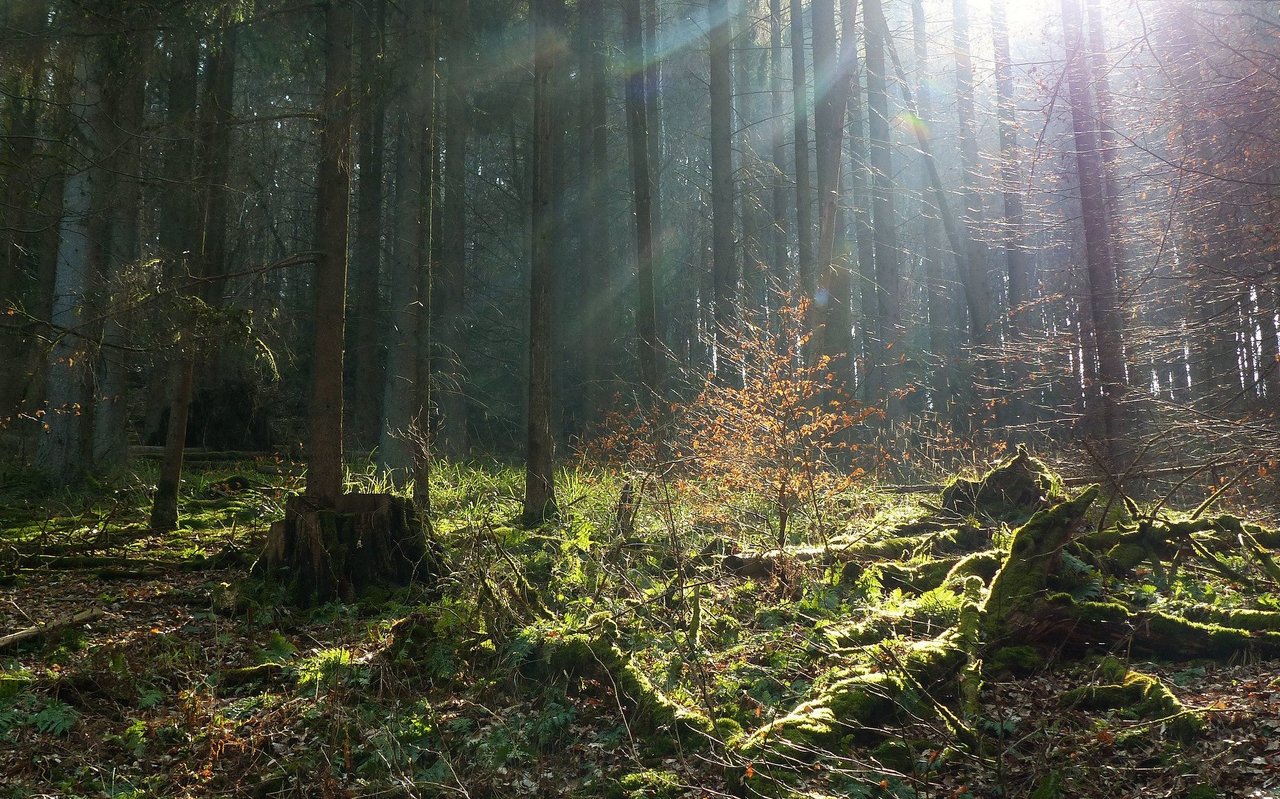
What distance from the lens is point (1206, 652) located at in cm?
557

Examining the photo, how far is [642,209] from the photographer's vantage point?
13.2 m

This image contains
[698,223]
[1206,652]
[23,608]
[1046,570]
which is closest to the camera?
[1206,652]

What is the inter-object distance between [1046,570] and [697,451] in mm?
4048

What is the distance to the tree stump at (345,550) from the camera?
7625mm

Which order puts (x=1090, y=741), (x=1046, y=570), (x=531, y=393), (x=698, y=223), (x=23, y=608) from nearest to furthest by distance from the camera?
1. (x=1090, y=741)
2. (x=1046, y=570)
3. (x=23, y=608)
4. (x=531, y=393)
5. (x=698, y=223)

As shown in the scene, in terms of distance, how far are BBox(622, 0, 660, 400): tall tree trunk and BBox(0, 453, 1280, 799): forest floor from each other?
15.3 ft

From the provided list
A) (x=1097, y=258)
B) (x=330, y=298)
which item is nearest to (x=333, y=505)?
(x=330, y=298)

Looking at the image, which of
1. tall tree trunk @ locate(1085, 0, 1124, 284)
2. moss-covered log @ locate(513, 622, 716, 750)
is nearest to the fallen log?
moss-covered log @ locate(513, 622, 716, 750)

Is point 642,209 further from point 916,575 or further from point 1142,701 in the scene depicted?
point 1142,701

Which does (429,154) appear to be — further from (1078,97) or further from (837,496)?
(1078,97)

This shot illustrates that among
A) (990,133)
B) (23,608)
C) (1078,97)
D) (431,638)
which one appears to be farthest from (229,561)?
(990,133)

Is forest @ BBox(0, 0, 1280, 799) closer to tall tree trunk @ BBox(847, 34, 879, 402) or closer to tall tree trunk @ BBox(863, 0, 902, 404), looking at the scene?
tall tree trunk @ BBox(863, 0, 902, 404)

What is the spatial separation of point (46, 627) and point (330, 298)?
344 centimetres

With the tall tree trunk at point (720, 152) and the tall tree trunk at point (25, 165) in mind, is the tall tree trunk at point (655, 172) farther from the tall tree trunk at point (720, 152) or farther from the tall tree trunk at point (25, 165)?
the tall tree trunk at point (25, 165)
